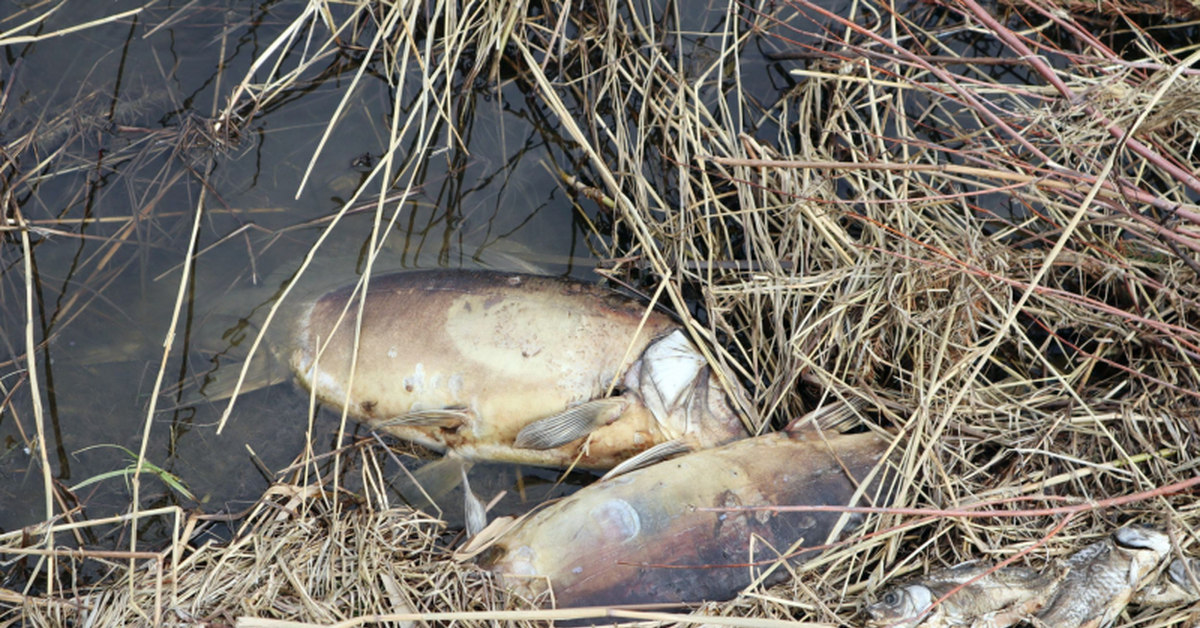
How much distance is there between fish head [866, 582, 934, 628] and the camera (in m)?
2.85

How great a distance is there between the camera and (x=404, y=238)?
379 cm

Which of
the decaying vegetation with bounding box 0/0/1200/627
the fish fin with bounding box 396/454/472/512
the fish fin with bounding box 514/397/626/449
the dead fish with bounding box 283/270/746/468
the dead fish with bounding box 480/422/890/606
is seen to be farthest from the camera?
the fish fin with bounding box 396/454/472/512

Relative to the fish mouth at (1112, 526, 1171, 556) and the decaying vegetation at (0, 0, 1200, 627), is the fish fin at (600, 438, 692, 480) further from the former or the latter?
the fish mouth at (1112, 526, 1171, 556)

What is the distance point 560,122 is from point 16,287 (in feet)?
8.41

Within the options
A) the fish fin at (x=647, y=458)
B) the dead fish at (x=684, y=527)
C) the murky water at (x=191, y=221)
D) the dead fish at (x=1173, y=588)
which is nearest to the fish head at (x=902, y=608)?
the dead fish at (x=684, y=527)

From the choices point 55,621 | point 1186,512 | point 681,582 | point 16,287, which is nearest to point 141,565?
point 55,621

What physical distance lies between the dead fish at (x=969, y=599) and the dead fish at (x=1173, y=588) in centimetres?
32

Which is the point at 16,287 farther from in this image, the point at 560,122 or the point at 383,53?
the point at 560,122

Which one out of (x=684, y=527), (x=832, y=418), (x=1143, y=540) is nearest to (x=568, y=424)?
(x=684, y=527)

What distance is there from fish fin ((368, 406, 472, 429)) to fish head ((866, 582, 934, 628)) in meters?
1.74

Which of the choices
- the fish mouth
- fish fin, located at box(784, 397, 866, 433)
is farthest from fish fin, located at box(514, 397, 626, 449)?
the fish mouth

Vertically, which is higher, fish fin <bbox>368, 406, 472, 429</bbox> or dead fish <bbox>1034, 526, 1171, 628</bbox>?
fish fin <bbox>368, 406, 472, 429</bbox>

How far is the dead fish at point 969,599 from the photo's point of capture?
2883 millimetres

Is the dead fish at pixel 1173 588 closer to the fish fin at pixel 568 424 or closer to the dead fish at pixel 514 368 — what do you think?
the dead fish at pixel 514 368
